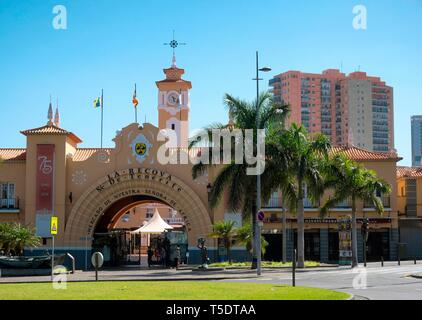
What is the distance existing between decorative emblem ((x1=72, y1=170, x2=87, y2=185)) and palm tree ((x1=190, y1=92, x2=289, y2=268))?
12.4 metres

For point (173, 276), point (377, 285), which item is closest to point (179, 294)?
point (377, 285)

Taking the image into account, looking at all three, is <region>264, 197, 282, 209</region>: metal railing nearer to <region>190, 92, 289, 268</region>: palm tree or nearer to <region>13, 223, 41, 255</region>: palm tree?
<region>190, 92, 289, 268</region>: palm tree

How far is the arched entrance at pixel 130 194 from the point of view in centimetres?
5066

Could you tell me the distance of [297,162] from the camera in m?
42.8

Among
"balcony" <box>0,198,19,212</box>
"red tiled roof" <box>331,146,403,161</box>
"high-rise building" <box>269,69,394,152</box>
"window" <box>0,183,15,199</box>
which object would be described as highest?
"high-rise building" <box>269,69,394,152</box>

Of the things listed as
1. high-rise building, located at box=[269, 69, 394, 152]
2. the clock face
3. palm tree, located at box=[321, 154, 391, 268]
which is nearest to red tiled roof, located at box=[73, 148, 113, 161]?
palm tree, located at box=[321, 154, 391, 268]

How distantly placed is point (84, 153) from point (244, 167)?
53.7 ft

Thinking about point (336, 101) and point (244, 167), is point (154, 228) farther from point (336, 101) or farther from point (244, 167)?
point (336, 101)

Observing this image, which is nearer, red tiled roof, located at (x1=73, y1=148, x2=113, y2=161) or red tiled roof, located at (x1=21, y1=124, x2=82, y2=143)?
red tiled roof, located at (x1=21, y1=124, x2=82, y2=143)

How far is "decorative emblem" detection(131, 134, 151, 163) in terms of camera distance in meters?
51.3

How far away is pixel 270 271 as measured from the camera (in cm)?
4031

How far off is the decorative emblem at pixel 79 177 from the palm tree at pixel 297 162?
51.3 feet

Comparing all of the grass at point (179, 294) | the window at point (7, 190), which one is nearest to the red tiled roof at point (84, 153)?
the window at point (7, 190)
